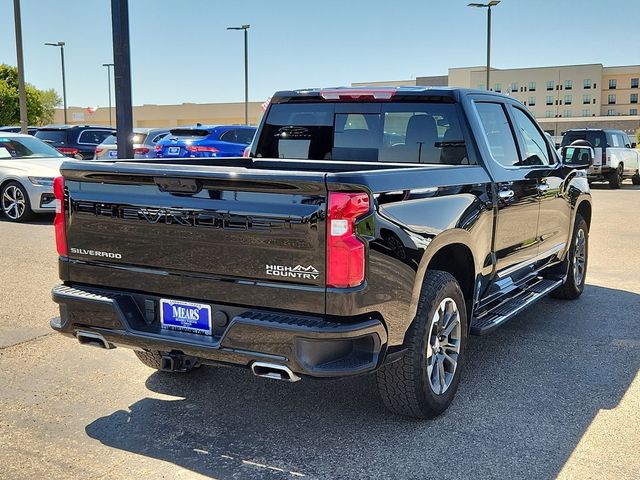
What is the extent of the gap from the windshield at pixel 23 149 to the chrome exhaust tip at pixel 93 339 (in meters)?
10.3

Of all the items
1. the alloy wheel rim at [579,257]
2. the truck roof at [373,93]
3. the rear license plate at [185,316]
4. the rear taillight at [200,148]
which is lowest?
the alloy wheel rim at [579,257]

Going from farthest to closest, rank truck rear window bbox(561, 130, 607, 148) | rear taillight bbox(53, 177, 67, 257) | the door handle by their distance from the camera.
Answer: truck rear window bbox(561, 130, 607, 148) < the door handle < rear taillight bbox(53, 177, 67, 257)

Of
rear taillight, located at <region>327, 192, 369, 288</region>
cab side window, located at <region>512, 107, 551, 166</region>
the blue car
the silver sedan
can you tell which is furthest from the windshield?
rear taillight, located at <region>327, 192, 369, 288</region>

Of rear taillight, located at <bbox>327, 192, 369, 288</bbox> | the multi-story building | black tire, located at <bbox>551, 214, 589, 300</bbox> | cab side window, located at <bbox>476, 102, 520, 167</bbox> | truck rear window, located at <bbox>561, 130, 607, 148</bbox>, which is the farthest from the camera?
the multi-story building

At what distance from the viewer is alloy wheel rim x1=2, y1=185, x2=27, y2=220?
12539mm

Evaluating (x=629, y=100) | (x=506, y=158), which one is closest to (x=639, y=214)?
(x=506, y=158)

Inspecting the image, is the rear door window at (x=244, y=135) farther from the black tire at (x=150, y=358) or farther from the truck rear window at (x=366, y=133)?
the black tire at (x=150, y=358)

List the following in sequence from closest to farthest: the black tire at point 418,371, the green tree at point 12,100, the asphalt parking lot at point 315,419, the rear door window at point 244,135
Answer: the asphalt parking lot at point 315,419
the black tire at point 418,371
the rear door window at point 244,135
the green tree at point 12,100

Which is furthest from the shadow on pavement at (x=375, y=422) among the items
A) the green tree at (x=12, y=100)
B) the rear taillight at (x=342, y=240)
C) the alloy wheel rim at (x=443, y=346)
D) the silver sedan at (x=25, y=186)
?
the green tree at (x=12, y=100)

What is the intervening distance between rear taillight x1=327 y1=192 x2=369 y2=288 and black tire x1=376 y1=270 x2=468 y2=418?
739 millimetres

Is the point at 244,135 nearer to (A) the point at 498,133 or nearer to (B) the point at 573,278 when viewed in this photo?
(B) the point at 573,278

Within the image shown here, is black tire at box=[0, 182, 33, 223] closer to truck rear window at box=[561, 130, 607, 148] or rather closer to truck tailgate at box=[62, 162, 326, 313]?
truck tailgate at box=[62, 162, 326, 313]

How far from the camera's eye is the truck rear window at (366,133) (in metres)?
5.03

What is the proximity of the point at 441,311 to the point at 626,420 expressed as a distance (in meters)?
1.27
